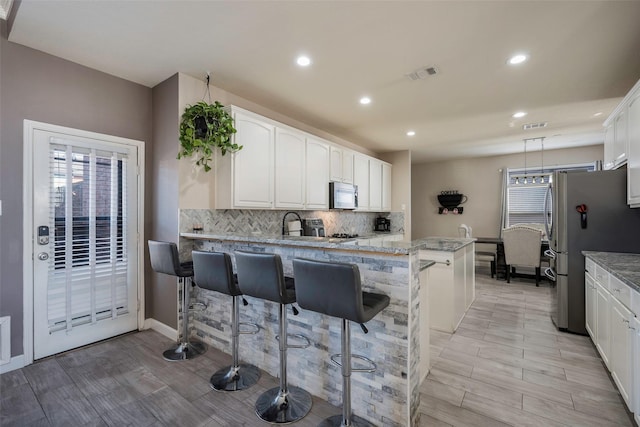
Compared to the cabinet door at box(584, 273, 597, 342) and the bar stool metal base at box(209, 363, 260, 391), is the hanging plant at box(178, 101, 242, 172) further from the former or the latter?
the cabinet door at box(584, 273, 597, 342)

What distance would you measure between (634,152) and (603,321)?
1474 mm

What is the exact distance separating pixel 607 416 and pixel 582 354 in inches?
39.9

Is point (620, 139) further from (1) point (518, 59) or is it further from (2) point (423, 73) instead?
(2) point (423, 73)

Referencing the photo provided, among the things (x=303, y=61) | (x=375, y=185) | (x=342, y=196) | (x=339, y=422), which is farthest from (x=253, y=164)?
(x=375, y=185)

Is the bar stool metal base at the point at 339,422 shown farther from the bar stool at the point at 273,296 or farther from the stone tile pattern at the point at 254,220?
the stone tile pattern at the point at 254,220

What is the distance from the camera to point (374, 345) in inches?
70.9

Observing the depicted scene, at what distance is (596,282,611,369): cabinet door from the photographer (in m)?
2.24

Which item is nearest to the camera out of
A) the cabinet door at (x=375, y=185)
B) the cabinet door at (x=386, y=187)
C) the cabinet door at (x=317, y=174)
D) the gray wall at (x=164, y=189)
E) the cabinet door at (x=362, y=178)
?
the gray wall at (x=164, y=189)

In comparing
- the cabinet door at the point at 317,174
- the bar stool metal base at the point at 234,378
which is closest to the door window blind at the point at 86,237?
the bar stool metal base at the point at 234,378

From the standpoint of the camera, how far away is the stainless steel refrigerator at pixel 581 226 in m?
2.90

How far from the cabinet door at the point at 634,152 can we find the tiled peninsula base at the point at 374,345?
229 cm

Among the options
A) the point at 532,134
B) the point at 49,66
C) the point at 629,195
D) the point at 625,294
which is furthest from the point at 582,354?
the point at 49,66

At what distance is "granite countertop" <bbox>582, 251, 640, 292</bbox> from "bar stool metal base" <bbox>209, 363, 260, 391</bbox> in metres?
2.50

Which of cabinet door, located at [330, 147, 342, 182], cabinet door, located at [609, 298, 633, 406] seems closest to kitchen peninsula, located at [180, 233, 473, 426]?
cabinet door, located at [609, 298, 633, 406]
